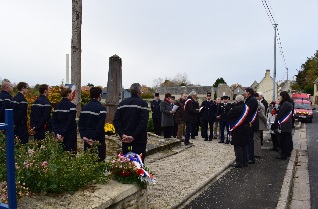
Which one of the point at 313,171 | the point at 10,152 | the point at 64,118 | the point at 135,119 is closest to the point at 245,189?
the point at 135,119

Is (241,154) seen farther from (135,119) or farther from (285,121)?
(135,119)

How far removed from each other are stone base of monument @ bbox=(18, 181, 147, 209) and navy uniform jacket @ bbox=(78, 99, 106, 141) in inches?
71.5

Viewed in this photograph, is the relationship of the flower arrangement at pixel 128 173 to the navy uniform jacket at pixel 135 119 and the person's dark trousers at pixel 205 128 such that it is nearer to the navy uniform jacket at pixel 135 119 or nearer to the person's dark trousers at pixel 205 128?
the navy uniform jacket at pixel 135 119

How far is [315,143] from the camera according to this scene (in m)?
15.4

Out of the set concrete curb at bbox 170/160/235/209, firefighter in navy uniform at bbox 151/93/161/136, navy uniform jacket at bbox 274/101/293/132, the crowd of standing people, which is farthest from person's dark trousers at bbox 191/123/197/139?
concrete curb at bbox 170/160/235/209

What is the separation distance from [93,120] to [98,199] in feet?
8.80

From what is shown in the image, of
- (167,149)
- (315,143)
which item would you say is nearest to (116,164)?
(167,149)

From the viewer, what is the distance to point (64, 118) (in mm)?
7262

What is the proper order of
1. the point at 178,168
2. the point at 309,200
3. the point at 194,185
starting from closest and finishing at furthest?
the point at 309,200 < the point at 194,185 < the point at 178,168

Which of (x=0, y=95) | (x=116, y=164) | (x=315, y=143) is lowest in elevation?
(x=315, y=143)

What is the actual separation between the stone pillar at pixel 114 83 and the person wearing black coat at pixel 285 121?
5.00 m

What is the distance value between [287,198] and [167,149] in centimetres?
564

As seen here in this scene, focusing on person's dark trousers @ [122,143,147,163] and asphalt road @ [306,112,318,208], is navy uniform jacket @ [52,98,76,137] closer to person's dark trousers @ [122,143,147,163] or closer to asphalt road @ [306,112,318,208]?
person's dark trousers @ [122,143,147,163]

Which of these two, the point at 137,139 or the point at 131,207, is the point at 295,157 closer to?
the point at 137,139
